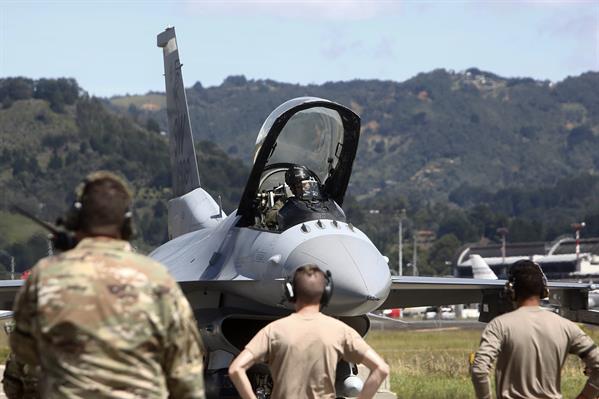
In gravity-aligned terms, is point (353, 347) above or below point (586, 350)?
above

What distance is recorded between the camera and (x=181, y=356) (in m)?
5.11

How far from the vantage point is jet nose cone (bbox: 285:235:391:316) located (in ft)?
37.8

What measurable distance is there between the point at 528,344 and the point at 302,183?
620 centimetres

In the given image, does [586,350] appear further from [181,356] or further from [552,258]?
[552,258]

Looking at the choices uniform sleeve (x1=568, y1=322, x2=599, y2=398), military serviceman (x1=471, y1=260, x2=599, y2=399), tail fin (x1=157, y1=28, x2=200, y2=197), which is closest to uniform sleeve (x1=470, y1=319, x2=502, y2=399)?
military serviceman (x1=471, y1=260, x2=599, y2=399)

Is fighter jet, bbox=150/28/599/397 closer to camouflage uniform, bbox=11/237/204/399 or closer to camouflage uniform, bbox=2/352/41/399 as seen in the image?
camouflage uniform, bbox=2/352/41/399

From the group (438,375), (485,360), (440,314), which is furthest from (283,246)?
(440,314)

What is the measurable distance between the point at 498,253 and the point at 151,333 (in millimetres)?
126599

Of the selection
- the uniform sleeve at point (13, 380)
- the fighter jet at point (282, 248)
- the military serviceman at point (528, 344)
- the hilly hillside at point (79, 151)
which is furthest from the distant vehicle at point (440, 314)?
the uniform sleeve at point (13, 380)

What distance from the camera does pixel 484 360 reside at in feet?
23.4

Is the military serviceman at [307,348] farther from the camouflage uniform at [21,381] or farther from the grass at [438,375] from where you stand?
the grass at [438,375]

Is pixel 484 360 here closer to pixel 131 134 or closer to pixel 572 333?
pixel 572 333

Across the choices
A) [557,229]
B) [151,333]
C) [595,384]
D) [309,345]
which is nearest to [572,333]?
[595,384]

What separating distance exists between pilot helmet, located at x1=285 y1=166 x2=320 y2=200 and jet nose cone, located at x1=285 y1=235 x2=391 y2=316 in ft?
3.29
